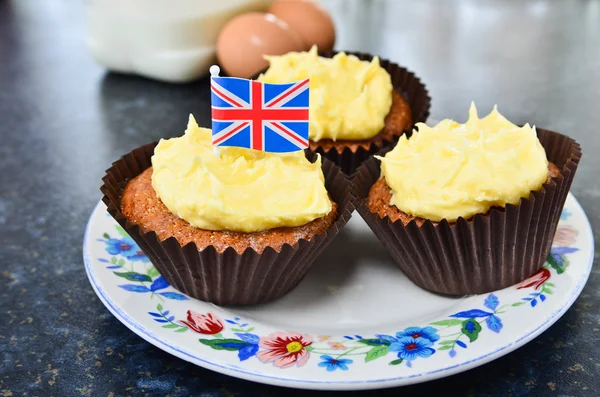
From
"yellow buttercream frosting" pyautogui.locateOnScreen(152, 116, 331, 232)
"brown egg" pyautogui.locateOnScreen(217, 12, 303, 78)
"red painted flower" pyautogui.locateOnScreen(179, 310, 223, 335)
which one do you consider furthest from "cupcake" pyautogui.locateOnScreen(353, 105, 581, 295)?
"brown egg" pyautogui.locateOnScreen(217, 12, 303, 78)

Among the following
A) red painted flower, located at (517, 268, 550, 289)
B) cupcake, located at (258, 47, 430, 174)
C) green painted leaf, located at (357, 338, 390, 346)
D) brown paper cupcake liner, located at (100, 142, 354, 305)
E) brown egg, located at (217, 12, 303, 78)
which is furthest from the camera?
brown egg, located at (217, 12, 303, 78)

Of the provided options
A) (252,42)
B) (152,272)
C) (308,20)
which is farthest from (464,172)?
(308,20)

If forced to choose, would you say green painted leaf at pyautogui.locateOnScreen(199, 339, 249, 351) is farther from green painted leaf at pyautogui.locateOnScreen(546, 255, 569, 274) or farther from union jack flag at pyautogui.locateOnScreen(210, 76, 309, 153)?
green painted leaf at pyautogui.locateOnScreen(546, 255, 569, 274)

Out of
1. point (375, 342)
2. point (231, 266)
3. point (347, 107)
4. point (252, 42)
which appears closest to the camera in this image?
point (375, 342)

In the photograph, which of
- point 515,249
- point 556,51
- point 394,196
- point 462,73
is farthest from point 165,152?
point 556,51

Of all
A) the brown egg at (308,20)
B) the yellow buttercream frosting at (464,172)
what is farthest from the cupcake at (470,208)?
the brown egg at (308,20)

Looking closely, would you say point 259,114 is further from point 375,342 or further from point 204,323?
point 375,342
